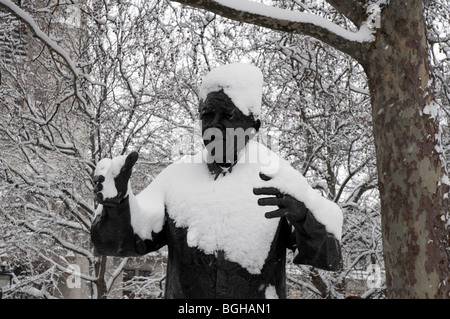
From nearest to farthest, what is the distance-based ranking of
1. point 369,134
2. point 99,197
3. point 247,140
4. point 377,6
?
point 99,197, point 247,140, point 377,6, point 369,134

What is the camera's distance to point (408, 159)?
4.25 m

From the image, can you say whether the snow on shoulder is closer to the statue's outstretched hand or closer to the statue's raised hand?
the statue's outstretched hand

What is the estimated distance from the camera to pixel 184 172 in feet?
10.1

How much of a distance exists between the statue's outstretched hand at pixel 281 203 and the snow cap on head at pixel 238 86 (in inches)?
24.1

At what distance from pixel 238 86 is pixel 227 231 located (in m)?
0.80

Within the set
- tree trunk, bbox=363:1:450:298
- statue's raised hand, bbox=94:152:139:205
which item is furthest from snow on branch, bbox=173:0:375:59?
statue's raised hand, bbox=94:152:139:205

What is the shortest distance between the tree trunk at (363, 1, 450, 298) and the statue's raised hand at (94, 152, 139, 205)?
2491 millimetres

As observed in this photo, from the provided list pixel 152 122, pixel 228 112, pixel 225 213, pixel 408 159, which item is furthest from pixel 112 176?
pixel 152 122

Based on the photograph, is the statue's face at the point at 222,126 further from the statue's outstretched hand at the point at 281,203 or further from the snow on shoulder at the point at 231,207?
the statue's outstretched hand at the point at 281,203

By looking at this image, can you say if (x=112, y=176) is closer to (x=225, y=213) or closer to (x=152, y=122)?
(x=225, y=213)

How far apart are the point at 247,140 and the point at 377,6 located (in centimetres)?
233

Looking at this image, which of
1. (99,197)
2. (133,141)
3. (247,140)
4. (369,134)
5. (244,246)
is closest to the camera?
(99,197)
